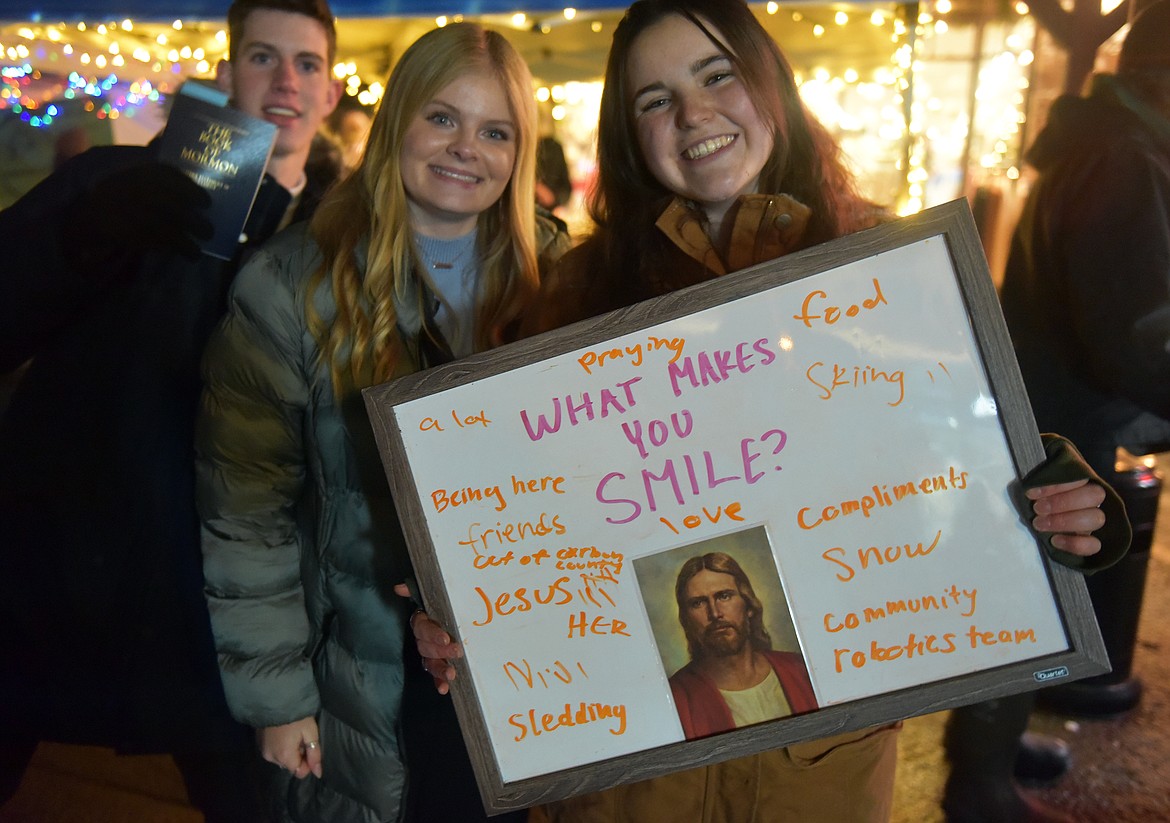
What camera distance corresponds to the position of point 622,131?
141 centimetres

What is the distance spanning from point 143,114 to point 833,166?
2032 millimetres

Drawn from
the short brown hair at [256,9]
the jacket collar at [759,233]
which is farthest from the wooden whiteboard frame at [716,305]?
the short brown hair at [256,9]

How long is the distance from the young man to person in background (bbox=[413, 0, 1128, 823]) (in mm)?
841

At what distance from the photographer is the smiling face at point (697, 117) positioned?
4.11 ft

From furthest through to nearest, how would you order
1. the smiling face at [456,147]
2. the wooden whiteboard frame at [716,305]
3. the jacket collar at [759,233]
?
the smiling face at [456,147]
the jacket collar at [759,233]
the wooden whiteboard frame at [716,305]

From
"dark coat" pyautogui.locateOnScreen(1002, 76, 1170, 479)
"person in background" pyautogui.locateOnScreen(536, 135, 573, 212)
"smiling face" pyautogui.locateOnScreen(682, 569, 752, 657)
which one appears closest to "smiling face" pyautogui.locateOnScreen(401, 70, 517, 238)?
"smiling face" pyautogui.locateOnScreen(682, 569, 752, 657)

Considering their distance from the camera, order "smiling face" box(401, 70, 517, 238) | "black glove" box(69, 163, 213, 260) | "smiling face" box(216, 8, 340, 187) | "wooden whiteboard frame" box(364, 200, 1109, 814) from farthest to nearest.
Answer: "smiling face" box(216, 8, 340, 187) < "black glove" box(69, 163, 213, 260) < "smiling face" box(401, 70, 517, 238) < "wooden whiteboard frame" box(364, 200, 1109, 814)

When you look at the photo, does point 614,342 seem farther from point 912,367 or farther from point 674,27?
point 674,27

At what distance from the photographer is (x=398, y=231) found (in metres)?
1.40

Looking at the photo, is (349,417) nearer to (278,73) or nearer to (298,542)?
(298,542)

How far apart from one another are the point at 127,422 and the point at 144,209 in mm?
462

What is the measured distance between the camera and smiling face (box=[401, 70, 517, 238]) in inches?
56.2

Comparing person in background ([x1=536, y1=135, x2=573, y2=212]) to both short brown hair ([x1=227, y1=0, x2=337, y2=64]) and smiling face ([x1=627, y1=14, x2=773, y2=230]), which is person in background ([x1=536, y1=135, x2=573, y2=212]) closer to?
short brown hair ([x1=227, y1=0, x2=337, y2=64])

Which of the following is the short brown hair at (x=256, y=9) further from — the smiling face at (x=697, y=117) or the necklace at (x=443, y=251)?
the smiling face at (x=697, y=117)
